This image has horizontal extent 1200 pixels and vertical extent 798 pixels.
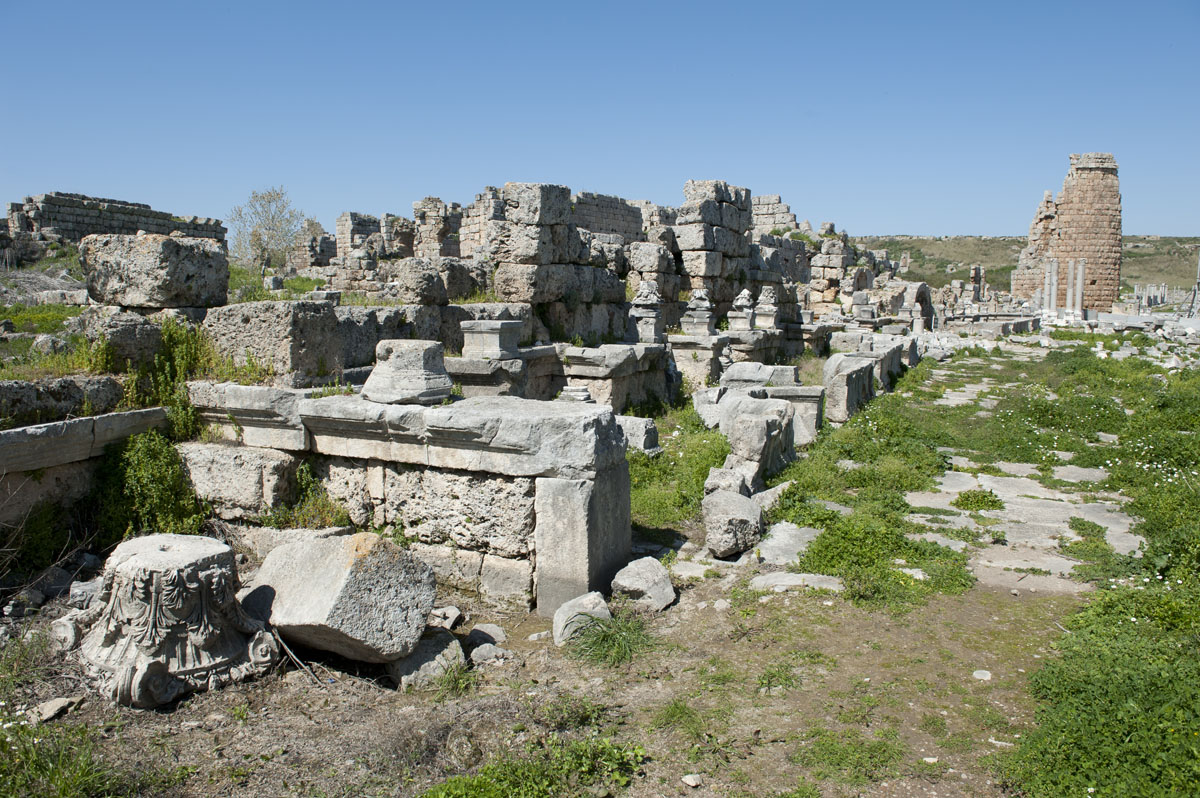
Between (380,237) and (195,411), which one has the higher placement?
(380,237)

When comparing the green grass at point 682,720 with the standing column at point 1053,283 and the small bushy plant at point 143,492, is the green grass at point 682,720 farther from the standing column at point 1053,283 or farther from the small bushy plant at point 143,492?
the standing column at point 1053,283

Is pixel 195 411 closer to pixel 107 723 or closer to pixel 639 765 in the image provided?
pixel 107 723

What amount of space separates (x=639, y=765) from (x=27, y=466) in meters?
3.94

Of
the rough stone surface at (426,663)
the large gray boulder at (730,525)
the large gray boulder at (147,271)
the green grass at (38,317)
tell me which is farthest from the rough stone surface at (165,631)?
the large gray boulder at (730,525)

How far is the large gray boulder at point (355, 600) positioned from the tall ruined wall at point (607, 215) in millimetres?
17881

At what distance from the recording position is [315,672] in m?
3.93

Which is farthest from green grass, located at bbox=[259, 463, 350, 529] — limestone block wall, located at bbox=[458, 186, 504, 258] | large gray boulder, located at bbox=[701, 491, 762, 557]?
limestone block wall, located at bbox=[458, 186, 504, 258]

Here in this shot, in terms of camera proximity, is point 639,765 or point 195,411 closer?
point 639,765

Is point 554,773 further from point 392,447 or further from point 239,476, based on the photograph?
point 239,476

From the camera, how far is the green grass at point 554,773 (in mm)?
2936

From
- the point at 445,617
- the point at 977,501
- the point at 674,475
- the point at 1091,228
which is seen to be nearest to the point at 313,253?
the point at 674,475

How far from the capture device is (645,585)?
475 cm

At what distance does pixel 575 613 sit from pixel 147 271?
403 centimetres

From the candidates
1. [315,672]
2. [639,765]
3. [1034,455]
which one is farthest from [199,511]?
[1034,455]
